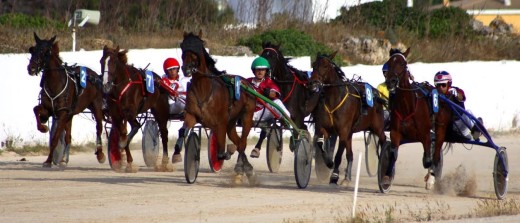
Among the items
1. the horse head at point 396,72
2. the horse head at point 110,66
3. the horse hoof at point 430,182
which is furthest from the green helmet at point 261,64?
the horse hoof at point 430,182

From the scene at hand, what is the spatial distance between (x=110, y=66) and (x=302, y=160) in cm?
348

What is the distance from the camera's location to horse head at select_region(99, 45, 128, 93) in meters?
16.6

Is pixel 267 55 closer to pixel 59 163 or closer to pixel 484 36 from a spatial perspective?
pixel 59 163

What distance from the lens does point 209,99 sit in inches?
569

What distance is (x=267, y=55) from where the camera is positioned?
16.8 metres

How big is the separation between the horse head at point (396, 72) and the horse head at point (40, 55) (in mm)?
5340

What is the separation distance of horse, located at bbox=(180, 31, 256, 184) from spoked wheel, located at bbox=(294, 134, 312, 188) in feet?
2.36

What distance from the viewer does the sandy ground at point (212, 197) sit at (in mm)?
11867

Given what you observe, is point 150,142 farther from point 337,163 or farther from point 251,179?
point 337,163

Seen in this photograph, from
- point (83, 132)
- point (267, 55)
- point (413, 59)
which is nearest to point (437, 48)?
point (413, 59)

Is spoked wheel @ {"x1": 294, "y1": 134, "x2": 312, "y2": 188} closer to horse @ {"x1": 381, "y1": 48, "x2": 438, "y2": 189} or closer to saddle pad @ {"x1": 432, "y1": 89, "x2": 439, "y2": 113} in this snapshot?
horse @ {"x1": 381, "y1": 48, "x2": 438, "y2": 189}

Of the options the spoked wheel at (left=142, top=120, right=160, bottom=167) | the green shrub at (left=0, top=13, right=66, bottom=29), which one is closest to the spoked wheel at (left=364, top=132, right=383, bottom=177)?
the spoked wheel at (left=142, top=120, right=160, bottom=167)

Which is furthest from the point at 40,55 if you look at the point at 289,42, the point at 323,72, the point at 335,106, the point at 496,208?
the point at 289,42

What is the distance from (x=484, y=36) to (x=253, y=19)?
8.55m
